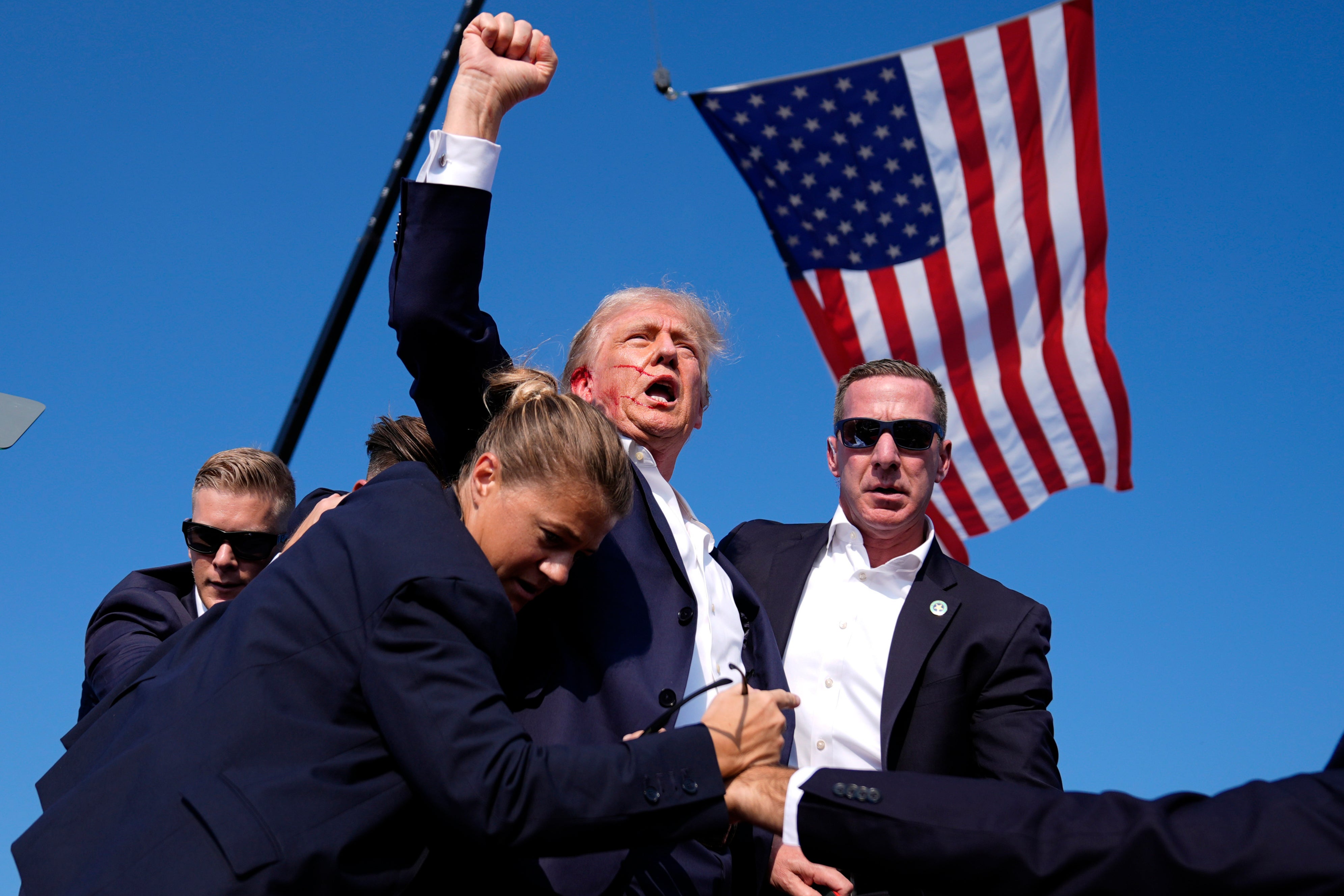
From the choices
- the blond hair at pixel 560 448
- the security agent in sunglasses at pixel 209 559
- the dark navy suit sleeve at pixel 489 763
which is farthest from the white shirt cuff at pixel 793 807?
the security agent in sunglasses at pixel 209 559

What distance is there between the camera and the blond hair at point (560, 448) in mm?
2676

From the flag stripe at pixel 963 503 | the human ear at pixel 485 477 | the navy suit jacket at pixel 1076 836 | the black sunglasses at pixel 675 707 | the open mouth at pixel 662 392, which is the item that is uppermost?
the flag stripe at pixel 963 503

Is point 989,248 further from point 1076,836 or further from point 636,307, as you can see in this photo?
point 1076,836

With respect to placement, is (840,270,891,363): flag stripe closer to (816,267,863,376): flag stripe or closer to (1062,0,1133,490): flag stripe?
(816,267,863,376): flag stripe

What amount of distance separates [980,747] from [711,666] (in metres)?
1.13

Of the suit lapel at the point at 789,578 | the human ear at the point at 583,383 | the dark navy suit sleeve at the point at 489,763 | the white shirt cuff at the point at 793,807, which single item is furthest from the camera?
the suit lapel at the point at 789,578

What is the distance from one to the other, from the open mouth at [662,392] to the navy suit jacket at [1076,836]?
66.2 inches

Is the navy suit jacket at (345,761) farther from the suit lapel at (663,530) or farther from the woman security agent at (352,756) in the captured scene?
the suit lapel at (663,530)

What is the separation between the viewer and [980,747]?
148 inches

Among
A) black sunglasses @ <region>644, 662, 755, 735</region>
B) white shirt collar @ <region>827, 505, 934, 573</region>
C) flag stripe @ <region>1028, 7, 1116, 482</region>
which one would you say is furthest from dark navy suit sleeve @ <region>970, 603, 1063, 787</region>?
flag stripe @ <region>1028, 7, 1116, 482</region>

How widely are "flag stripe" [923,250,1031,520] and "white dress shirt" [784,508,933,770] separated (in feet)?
15.2

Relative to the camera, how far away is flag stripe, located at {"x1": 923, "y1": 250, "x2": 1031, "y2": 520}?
877 centimetres

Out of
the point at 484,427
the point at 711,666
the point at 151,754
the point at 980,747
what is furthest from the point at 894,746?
the point at 151,754

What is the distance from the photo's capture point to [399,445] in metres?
4.27
